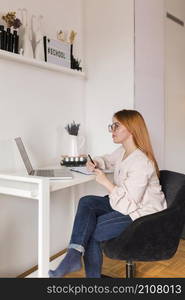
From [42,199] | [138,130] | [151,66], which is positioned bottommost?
[42,199]

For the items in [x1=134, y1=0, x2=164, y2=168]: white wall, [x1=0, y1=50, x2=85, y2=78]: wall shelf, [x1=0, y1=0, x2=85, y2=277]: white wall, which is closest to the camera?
A: [x1=0, y1=50, x2=85, y2=78]: wall shelf

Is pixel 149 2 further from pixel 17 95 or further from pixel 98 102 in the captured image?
pixel 17 95

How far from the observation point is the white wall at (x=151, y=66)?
218 centimetres

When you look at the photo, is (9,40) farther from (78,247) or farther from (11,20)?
(78,247)

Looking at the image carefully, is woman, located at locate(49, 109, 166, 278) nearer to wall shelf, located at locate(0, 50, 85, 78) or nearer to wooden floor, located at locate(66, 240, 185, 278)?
wooden floor, located at locate(66, 240, 185, 278)

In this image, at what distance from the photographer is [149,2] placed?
7.26 ft

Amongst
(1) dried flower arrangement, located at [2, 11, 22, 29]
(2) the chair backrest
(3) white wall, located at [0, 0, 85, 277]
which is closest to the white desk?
(3) white wall, located at [0, 0, 85, 277]

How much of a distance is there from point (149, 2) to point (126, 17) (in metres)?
0.22

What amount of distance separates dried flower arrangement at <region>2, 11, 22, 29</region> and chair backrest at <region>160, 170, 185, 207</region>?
4.06 ft

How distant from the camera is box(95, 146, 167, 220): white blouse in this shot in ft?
4.63

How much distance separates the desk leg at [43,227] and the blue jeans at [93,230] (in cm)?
17

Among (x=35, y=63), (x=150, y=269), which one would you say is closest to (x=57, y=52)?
(x=35, y=63)

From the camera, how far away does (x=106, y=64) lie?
2.31 m

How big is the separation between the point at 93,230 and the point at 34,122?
2.78 ft
